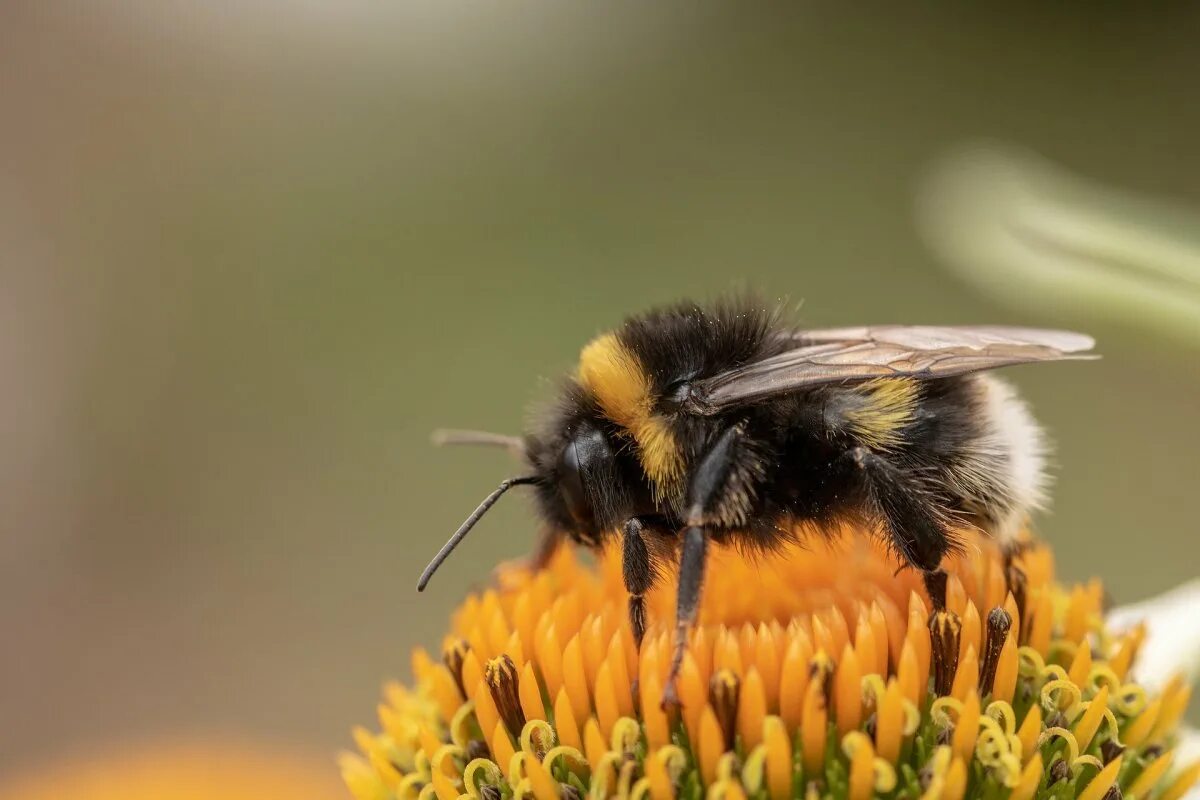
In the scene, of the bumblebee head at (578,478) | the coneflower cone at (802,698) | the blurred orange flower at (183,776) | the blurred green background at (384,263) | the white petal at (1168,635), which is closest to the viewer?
the coneflower cone at (802,698)

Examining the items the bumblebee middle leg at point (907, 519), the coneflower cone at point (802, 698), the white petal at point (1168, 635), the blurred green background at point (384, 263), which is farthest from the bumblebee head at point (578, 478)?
the blurred green background at point (384, 263)

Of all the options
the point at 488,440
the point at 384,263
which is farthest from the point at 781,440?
the point at 384,263

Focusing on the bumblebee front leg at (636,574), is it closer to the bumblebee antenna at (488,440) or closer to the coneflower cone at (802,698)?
the coneflower cone at (802,698)

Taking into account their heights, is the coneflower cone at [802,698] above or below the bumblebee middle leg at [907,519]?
below

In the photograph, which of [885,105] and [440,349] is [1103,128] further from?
[440,349]

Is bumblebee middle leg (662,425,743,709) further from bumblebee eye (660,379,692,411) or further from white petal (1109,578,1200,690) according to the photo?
white petal (1109,578,1200,690)

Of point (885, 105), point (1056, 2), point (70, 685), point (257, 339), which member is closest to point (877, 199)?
point (885, 105)

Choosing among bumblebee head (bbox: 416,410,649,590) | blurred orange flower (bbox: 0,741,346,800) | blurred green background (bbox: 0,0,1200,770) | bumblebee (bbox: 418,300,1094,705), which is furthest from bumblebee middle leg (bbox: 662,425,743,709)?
blurred green background (bbox: 0,0,1200,770)

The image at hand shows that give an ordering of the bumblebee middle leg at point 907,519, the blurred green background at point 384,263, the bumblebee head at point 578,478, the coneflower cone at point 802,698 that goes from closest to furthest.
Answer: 1. the coneflower cone at point 802,698
2. the bumblebee middle leg at point 907,519
3. the bumblebee head at point 578,478
4. the blurred green background at point 384,263
